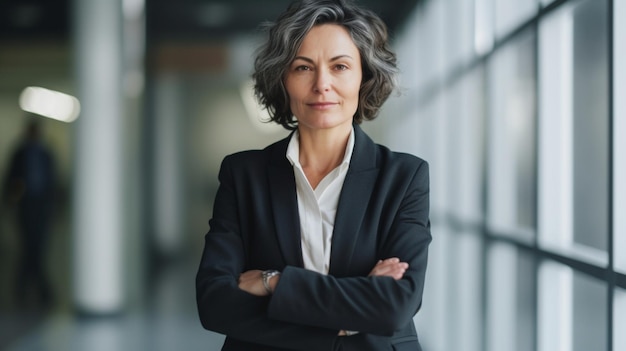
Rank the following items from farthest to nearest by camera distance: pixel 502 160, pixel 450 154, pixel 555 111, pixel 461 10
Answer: pixel 450 154 → pixel 461 10 → pixel 502 160 → pixel 555 111

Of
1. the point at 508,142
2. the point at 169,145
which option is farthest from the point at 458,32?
the point at 169,145

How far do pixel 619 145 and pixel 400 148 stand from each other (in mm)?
7043

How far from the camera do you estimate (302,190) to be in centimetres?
171

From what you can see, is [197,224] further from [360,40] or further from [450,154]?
[360,40]

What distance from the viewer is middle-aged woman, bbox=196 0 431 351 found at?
1.57 meters

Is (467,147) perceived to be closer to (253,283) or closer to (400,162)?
(400,162)

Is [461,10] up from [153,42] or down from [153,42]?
down

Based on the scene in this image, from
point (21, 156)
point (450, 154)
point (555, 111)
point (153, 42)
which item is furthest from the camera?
point (153, 42)

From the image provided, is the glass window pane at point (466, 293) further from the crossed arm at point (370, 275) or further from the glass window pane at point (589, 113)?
the crossed arm at point (370, 275)

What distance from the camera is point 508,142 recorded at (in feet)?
13.4

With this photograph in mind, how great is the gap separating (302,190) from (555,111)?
197cm

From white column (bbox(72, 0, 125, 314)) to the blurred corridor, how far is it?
0.6 inches

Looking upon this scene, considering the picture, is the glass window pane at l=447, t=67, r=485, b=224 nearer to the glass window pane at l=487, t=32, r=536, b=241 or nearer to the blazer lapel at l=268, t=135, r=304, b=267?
the glass window pane at l=487, t=32, r=536, b=241

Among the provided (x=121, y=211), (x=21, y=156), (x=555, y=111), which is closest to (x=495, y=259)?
(x=555, y=111)
